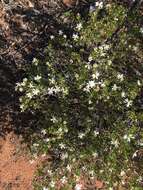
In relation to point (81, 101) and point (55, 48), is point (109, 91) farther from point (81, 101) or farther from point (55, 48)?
point (55, 48)

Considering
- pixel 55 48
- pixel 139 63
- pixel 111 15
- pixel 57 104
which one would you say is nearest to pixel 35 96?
pixel 57 104

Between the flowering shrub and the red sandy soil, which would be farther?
the red sandy soil

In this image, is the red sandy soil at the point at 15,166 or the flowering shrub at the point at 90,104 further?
the red sandy soil at the point at 15,166

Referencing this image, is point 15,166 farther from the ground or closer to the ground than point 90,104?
closer to the ground

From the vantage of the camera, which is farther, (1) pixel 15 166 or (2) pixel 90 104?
(1) pixel 15 166
